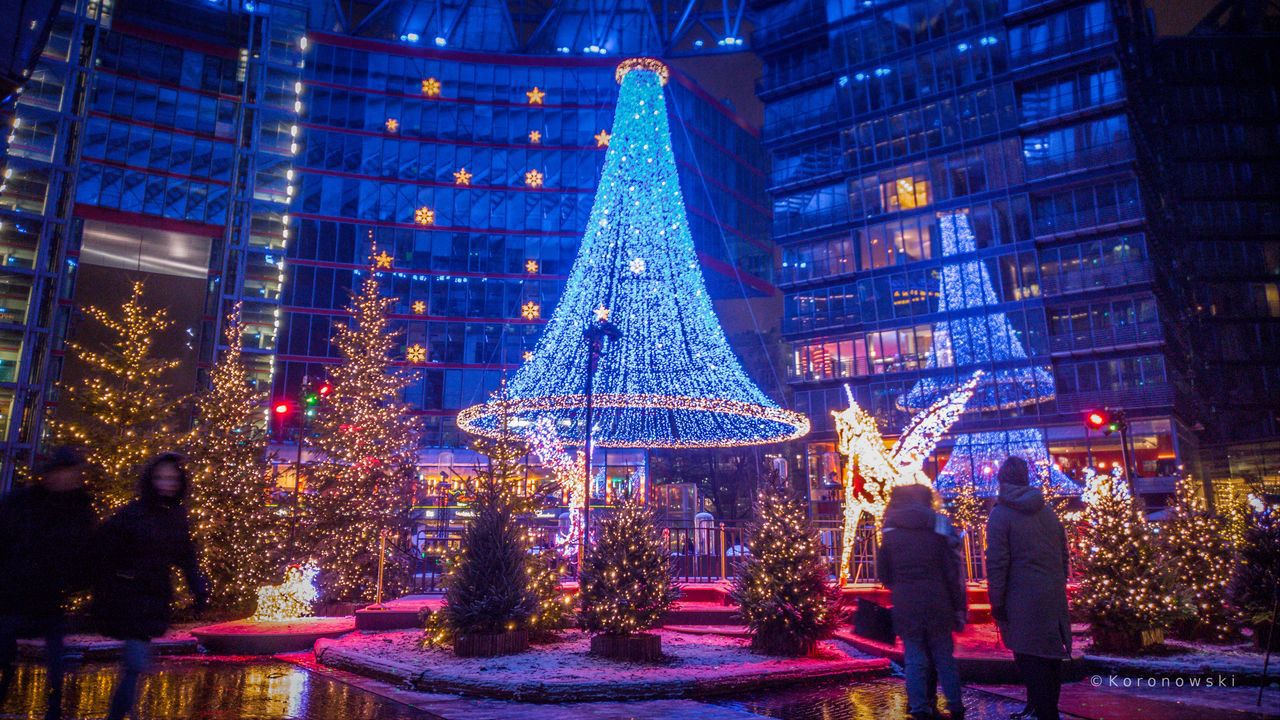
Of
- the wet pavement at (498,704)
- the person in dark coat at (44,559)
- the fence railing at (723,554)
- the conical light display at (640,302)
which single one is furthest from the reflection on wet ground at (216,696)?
the conical light display at (640,302)

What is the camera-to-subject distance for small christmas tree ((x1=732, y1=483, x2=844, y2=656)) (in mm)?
9281

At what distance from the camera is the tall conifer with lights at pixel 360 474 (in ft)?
49.5

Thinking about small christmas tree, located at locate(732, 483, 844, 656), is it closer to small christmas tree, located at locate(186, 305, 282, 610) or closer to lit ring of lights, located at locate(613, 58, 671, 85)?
small christmas tree, located at locate(186, 305, 282, 610)

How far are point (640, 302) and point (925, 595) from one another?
10.7 meters

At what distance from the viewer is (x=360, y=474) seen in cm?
1709

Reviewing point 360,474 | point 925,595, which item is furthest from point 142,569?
point 360,474

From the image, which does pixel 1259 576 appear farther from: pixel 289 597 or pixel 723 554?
pixel 289 597

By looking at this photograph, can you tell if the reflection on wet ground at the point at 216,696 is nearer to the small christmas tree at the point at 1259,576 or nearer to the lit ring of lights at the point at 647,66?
the small christmas tree at the point at 1259,576

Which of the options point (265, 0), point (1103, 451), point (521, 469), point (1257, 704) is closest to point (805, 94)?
point (1103, 451)

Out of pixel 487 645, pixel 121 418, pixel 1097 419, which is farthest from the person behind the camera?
pixel 1097 419

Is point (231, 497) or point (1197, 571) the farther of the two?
point (231, 497)

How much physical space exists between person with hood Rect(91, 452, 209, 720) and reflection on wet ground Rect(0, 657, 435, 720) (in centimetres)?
171

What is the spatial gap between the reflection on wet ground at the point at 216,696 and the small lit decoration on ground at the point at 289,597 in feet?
11.8

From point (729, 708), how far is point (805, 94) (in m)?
52.4
